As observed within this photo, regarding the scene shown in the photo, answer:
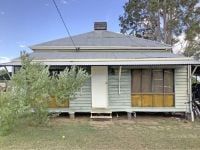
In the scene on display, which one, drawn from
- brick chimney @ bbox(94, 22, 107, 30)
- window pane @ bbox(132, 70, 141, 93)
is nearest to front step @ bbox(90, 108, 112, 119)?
window pane @ bbox(132, 70, 141, 93)

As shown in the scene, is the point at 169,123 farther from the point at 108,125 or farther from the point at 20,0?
the point at 20,0

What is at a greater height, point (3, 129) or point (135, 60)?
point (135, 60)

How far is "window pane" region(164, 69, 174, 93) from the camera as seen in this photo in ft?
48.2

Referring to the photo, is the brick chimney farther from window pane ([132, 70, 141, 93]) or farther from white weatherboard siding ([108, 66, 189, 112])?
window pane ([132, 70, 141, 93])

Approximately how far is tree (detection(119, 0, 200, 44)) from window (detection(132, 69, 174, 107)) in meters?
15.7

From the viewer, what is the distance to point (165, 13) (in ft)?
97.7

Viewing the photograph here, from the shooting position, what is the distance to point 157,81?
580 inches

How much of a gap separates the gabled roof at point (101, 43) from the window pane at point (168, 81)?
3263mm

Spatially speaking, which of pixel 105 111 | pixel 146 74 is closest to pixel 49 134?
pixel 105 111

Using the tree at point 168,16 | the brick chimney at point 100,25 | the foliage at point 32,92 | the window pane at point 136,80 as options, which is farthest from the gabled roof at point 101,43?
the tree at point 168,16

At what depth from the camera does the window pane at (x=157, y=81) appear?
14688 mm

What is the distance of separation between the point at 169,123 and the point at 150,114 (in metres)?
2.88

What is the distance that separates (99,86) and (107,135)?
15.6 ft

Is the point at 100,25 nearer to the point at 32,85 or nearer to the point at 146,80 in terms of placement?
the point at 146,80
